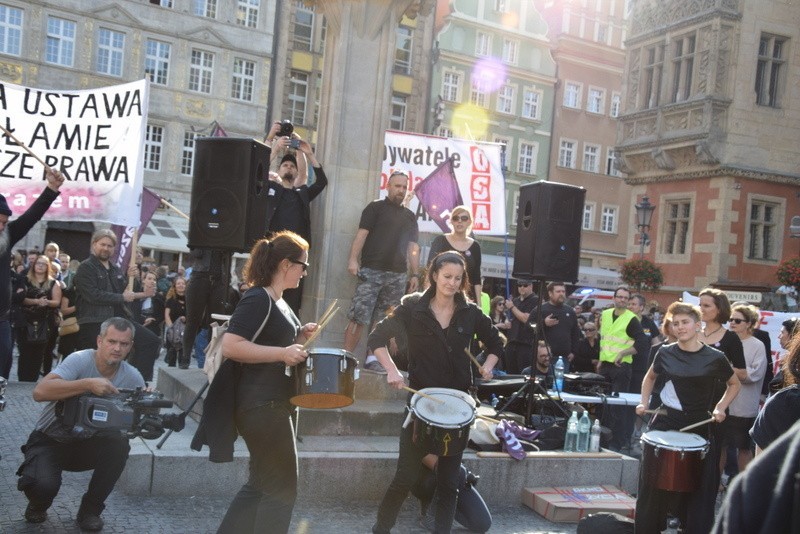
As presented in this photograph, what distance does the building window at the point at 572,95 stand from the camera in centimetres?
4841

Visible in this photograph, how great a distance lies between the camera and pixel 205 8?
36281 millimetres

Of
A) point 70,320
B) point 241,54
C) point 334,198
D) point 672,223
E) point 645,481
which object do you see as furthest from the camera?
point 241,54

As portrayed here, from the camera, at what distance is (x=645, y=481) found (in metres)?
6.15

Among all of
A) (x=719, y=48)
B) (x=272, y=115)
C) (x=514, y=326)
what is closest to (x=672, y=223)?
(x=719, y=48)

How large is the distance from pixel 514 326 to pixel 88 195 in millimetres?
5487

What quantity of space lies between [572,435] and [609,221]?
1649 inches

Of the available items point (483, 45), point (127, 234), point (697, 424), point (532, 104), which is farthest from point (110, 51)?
point (697, 424)

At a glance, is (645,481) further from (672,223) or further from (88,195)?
(672,223)

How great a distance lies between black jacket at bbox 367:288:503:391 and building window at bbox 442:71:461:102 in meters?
39.1

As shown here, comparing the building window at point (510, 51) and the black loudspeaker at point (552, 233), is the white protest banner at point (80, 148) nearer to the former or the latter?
the black loudspeaker at point (552, 233)

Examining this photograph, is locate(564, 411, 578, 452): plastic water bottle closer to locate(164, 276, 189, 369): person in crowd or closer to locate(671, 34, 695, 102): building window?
locate(164, 276, 189, 369): person in crowd

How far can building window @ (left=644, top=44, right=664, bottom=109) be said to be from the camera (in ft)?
98.6

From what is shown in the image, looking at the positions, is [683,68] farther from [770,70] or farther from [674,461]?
[674,461]

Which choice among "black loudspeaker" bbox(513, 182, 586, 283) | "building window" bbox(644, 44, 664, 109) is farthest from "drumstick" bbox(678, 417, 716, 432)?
"building window" bbox(644, 44, 664, 109)
